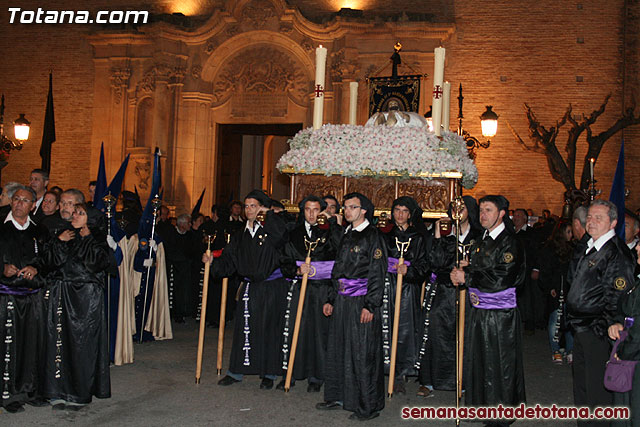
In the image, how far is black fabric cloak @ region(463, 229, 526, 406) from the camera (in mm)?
Answer: 5992

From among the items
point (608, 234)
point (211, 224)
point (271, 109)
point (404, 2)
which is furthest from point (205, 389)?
point (404, 2)

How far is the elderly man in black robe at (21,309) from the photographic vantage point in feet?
20.2

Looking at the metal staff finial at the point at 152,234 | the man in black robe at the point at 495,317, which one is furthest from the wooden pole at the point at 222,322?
the man in black robe at the point at 495,317

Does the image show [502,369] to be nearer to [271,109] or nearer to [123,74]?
[271,109]

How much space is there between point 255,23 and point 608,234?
1472 centimetres

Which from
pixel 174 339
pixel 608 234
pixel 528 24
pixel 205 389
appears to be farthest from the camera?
pixel 528 24

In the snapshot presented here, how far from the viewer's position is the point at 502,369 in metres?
6.00

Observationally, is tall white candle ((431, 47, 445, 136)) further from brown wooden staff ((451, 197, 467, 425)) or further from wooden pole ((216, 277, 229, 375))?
wooden pole ((216, 277, 229, 375))

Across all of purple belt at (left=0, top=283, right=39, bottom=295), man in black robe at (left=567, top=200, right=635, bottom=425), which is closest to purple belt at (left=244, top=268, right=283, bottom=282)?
purple belt at (left=0, top=283, right=39, bottom=295)

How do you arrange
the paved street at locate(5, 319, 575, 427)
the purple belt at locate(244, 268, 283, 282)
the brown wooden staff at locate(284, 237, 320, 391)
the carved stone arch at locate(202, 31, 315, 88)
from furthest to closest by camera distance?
the carved stone arch at locate(202, 31, 315, 88), the purple belt at locate(244, 268, 283, 282), the brown wooden staff at locate(284, 237, 320, 391), the paved street at locate(5, 319, 575, 427)

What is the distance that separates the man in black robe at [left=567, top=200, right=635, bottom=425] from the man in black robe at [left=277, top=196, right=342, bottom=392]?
2687mm

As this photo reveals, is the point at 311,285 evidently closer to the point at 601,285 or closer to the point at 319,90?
the point at 319,90

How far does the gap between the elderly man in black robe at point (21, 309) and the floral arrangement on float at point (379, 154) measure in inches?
130

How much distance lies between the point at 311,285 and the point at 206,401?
1689 mm
